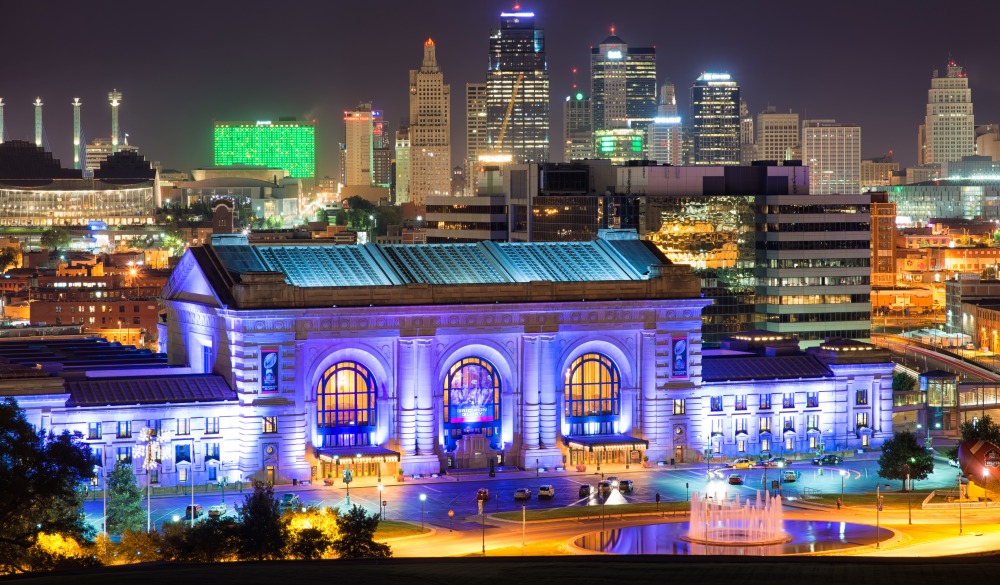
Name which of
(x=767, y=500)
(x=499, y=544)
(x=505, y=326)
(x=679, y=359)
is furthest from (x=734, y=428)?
(x=499, y=544)

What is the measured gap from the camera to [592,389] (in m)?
169

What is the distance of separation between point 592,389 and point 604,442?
5568 mm

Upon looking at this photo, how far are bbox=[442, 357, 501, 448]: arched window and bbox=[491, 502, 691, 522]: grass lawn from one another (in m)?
21.4

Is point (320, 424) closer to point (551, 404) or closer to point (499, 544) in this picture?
point (551, 404)

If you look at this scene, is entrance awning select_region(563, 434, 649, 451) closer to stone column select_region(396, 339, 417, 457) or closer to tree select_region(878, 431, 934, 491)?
stone column select_region(396, 339, 417, 457)

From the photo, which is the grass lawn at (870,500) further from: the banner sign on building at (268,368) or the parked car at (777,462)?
the banner sign on building at (268,368)

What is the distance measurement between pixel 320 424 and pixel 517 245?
2625 cm

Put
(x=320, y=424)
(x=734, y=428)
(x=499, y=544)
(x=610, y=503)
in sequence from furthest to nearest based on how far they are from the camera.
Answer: (x=734, y=428) → (x=320, y=424) → (x=610, y=503) → (x=499, y=544)

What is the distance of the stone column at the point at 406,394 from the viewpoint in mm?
161375

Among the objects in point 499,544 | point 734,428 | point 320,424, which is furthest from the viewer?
point 734,428

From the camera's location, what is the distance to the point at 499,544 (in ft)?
432

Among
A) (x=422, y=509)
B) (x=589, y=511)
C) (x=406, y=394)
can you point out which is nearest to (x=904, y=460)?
(x=589, y=511)

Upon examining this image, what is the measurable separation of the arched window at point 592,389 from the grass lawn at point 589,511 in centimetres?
2348

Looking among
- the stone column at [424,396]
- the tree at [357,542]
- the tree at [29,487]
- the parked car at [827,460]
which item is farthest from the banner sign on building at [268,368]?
the parked car at [827,460]
